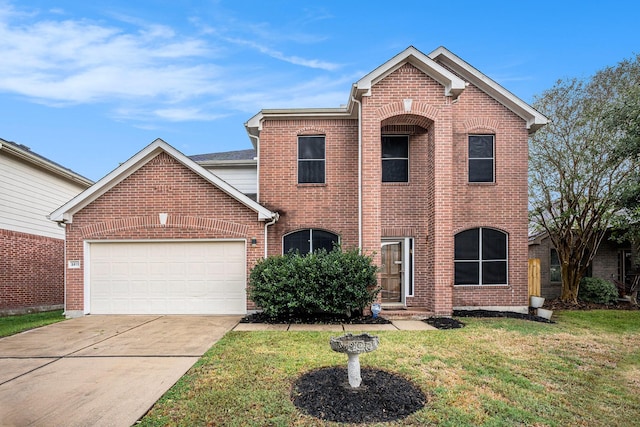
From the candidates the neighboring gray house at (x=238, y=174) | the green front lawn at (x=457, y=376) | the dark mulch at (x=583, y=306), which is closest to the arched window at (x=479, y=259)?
the dark mulch at (x=583, y=306)

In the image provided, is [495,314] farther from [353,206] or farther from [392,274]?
[353,206]

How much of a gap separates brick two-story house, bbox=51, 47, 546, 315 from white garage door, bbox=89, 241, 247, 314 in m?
0.04

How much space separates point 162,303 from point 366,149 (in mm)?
7196

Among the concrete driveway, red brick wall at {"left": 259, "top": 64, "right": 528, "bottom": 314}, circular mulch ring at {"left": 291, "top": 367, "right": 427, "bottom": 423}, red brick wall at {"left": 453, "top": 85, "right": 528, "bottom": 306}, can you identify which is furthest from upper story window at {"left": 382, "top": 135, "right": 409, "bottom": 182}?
circular mulch ring at {"left": 291, "top": 367, "right": 427, "bottom": 423}

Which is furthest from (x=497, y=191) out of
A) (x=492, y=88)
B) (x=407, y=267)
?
(x=407, y=267)

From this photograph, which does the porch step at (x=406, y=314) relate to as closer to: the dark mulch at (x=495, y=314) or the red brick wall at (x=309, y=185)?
the dark mulch at (x=495, y=314)

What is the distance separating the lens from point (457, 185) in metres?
11.4

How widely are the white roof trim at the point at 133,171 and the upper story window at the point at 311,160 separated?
1.80 meters

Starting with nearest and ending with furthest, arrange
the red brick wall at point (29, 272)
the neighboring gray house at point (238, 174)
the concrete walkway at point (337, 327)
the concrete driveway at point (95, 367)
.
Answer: the concrete driveway at point (95, 367), the concrete walkway at point (337, 327), the red brick wall at point (29, 272), the neighboring gray house at point (238, 174)

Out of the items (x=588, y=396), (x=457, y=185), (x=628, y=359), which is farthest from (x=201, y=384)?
(x=457, y=185)

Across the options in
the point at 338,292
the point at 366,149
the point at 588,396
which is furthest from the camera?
the point at 366,149

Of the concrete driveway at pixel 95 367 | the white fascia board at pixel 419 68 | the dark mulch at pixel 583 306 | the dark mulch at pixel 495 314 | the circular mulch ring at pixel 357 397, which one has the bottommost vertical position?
the dark mulch at pixel 583 306

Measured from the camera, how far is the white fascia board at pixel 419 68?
10.0 metres

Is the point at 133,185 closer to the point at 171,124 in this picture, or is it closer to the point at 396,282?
the point at 396,282
